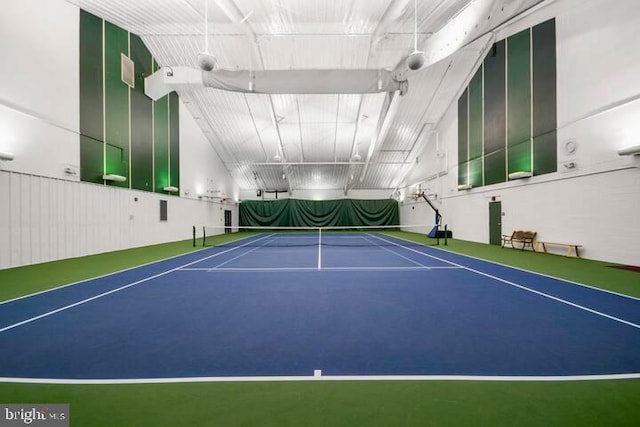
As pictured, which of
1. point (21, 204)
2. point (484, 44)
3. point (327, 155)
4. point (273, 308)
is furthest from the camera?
point (327, 155)

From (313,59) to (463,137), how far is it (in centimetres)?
1017

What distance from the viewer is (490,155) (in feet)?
44.8

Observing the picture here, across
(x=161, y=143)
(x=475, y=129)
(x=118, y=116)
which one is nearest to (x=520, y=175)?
(x=475, y=129)

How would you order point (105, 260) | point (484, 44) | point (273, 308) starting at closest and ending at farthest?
1. point (273, 308)
2. point (105, 260)
3. point (484, 44)

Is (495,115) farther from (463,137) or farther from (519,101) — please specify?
(463,137)

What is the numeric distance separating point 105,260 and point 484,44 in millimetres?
19703

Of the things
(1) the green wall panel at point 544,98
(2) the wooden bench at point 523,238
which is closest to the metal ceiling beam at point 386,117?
(1) the green wall panel at point 544,98

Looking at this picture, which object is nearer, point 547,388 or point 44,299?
point 547,388

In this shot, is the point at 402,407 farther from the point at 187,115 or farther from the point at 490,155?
the point at 187,115

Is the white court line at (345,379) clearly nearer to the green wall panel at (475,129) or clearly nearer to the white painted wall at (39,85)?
the white painted wall at (39,85)

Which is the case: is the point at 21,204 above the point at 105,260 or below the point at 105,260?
above

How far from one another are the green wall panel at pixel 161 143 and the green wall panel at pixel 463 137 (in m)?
17.7

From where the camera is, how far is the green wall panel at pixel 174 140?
15.2 m

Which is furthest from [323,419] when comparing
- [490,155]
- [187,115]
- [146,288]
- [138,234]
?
[187,115]
